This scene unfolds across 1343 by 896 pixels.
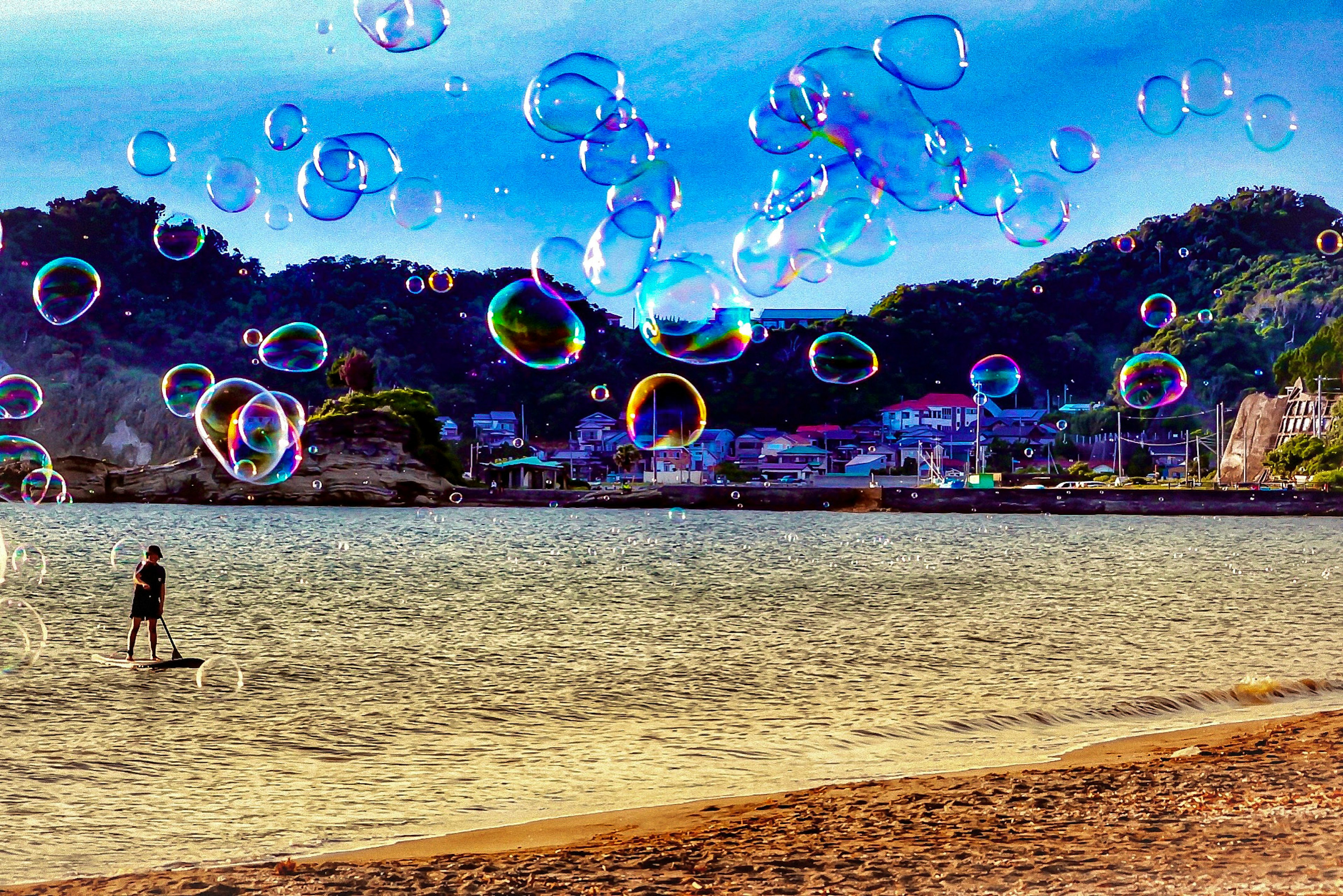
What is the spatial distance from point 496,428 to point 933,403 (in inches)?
1764

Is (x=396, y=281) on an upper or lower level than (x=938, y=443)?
upper

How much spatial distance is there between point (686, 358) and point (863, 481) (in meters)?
100

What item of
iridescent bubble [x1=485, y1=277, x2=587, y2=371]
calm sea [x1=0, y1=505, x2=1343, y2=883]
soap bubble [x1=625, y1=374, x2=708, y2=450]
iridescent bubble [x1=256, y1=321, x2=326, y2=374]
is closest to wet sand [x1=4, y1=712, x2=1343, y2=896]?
calm sea [x1=0, y1=505, x2=1343, y2=883]

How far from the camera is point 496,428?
12344 centimetres

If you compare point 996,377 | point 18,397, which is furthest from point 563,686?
point 996,377

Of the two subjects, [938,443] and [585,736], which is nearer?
[585,736]

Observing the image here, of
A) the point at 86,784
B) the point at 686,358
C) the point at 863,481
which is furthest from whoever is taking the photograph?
the point at 863,481

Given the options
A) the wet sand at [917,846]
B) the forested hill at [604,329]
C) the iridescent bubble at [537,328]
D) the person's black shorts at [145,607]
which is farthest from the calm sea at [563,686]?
the forested hill at [604,329]

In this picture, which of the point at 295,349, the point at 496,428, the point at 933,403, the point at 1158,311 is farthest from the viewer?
the point at 496,428

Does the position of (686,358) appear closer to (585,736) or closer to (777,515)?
(585,736)

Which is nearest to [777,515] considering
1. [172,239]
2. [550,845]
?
[172,239]

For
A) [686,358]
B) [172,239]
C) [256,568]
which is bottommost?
[256,568]

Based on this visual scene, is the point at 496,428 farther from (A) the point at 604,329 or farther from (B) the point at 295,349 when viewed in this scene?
(B) the point at 295,349

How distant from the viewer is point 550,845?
812 centimetres
